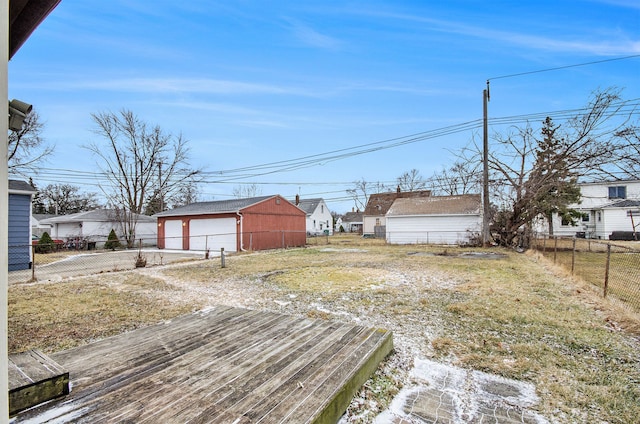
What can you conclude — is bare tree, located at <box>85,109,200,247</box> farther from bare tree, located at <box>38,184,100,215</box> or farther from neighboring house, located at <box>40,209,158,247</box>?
bare tree, located at <box>38,184,100,215</box>

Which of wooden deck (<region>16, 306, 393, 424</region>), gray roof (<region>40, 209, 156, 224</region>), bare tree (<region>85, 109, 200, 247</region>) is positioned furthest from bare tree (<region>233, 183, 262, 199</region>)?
wooden deck (<region>16, 306, 393, 424</region>)

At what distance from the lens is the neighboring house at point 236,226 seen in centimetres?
1655

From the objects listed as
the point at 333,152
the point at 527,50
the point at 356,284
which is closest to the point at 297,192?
the point at 333,152

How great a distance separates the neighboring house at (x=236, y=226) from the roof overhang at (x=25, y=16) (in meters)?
14.2

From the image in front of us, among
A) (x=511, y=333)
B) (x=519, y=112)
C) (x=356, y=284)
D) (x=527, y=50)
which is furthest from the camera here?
(x=519, y=112)

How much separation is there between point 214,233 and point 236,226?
2044 millimetres

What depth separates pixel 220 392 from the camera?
6.77ft

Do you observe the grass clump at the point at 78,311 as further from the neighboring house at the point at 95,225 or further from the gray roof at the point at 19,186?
the neighboring house at the point at 95,225

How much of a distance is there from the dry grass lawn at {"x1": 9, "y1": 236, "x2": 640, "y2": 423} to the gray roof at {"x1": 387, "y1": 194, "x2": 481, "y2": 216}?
1190 cm

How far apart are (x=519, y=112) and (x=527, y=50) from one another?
4.80 m

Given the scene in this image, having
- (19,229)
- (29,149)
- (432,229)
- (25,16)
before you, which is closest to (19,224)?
(19,229)

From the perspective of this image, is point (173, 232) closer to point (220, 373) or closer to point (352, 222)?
point (220, 373)

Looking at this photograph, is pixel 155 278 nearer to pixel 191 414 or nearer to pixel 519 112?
pixel 191 414

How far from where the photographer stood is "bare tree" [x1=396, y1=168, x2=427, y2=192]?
41.1 metres
